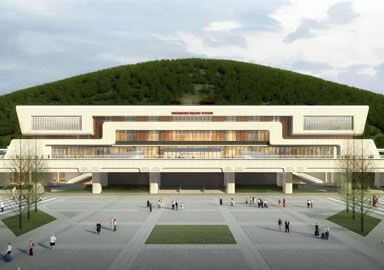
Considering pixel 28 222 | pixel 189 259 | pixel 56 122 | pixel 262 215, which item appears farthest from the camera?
pixel 56 122

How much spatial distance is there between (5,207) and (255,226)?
120ft

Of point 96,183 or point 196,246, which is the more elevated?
point 196,246

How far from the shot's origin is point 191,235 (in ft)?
140

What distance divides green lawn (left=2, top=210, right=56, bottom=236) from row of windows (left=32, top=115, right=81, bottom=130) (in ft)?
123

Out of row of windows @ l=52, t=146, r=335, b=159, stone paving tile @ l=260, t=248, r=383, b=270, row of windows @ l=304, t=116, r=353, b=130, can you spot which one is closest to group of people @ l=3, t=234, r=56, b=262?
stone paving tile @ l=260, t=248, r=383, b=270

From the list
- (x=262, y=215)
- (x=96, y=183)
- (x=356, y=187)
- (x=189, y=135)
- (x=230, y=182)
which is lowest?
(x=262, y=215)

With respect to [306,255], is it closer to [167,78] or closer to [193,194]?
[193,194]

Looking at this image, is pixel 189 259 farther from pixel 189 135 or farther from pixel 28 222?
pixel 189 135

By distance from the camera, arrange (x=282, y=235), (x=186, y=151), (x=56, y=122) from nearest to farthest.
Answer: (x=282, y=235) → (x=56, y=122) → (x=186, y=151)

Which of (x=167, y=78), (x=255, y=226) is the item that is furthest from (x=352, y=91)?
(x=255, y=226)

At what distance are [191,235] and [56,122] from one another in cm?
5902

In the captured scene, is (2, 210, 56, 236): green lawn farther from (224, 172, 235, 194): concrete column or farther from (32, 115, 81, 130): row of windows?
(224, 172, 235, 194): concrete column

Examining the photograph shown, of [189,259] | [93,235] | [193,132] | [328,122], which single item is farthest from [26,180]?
[328,122]

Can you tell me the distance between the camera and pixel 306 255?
3516 cm
